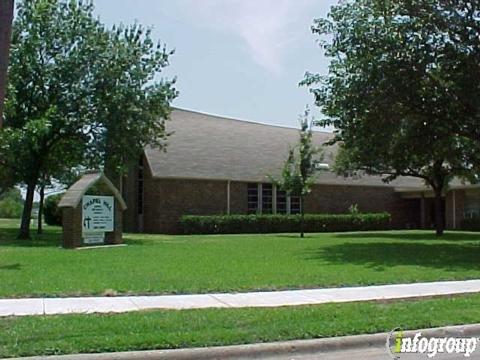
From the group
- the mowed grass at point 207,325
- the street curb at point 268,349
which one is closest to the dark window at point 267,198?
the mowed grass at point 207,325

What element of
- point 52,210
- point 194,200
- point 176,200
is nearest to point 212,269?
point 176,200

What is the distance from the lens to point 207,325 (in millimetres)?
8422

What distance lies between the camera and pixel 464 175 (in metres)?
34.1

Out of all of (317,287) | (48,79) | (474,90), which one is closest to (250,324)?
(317,287)

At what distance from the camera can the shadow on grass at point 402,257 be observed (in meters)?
17.0

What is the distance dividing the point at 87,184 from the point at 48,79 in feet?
26.0

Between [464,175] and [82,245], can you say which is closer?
[82,245]

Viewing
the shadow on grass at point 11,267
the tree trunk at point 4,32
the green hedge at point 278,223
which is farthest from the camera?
the green hedge at point 278,223

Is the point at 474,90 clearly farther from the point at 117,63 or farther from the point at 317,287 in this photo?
the point at 117,63

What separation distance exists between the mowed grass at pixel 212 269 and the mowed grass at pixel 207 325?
255 cm

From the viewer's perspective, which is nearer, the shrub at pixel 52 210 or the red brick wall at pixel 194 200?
the red brick wall at pixel 194 200

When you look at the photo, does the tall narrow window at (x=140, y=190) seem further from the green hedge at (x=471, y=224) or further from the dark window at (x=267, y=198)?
the green hedge at (x=471, y=224)

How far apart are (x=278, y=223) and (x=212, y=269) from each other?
24.1 metres

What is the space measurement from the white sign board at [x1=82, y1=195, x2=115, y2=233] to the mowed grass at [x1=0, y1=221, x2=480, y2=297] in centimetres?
167
